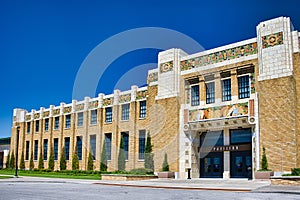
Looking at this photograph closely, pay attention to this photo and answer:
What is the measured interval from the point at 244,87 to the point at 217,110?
9.53ft

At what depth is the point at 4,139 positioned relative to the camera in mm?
66938

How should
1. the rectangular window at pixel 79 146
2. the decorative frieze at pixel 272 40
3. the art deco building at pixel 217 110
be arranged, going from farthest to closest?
the rectangular window at pixel 79 146 → the decorative frieze at pixel 272 40 → the art deco building at pixel 217 110

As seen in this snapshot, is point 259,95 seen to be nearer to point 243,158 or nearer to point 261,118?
point 261,118

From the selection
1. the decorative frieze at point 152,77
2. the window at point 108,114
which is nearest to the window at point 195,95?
the decorative frieze at point 152,77

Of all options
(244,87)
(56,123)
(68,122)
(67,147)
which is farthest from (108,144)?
(244,87)

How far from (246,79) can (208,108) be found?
4045 mm

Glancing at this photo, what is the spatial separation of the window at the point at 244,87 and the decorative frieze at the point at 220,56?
1.88 meters

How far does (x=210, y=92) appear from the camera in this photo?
30.9 m

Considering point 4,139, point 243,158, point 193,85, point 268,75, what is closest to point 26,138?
point 4,139

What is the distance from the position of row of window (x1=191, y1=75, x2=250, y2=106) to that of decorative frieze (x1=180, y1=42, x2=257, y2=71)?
5.91 feet

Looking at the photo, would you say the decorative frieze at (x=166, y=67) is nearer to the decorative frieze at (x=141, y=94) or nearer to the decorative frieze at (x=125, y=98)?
the decorative frieze at (x=141, y=94)

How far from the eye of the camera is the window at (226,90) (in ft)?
97.2

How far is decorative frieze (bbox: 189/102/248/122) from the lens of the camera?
28.0 metres

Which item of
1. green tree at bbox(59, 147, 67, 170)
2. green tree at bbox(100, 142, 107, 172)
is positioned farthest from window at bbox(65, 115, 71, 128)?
green tree at bbox(100, 142, 107, 172)
